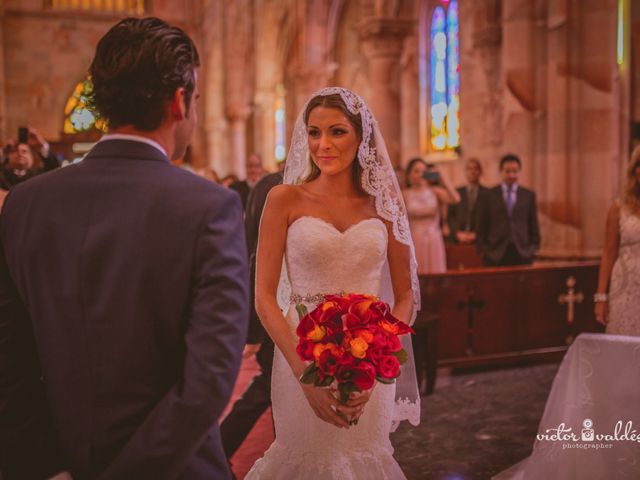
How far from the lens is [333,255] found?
2744 mm

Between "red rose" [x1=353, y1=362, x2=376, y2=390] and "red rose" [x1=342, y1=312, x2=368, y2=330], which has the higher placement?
"red rose" [x1=342, y1=312, x2=368, y2=330]

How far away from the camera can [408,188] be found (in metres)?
7.49

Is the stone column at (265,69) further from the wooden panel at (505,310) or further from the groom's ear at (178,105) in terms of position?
the groom's ear at (178,105)

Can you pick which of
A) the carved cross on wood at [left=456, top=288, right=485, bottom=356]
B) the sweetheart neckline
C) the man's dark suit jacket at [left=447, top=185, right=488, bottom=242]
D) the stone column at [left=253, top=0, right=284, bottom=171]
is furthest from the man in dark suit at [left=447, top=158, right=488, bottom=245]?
the stone column at [left=253, top=0, right=284, bottom=171]

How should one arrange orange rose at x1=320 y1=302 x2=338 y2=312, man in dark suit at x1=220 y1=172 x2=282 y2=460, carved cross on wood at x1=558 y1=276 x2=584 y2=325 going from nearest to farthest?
orange rose at x1=320 y1=302 x2=338 y2=312 < man in dark suit at x1=220 y1=172 x2=282 y2=460 < carved cross on wood at x1=558 y1=276 x2=584 y2=325

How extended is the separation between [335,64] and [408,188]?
1381 centimetres

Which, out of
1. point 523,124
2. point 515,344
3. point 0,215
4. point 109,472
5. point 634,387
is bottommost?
point 515,344

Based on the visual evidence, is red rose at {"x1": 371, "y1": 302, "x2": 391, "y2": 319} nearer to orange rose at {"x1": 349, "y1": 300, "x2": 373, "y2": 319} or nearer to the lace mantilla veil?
orange rose at {"x1": 349, "y1": 300, "x2": 373, "y2": 319}

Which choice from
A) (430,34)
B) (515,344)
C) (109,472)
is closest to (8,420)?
(109,472)

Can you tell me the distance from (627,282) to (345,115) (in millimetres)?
2759

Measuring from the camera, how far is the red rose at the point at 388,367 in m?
2.20

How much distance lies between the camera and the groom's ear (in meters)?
1.61

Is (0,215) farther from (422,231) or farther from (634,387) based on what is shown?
(422,231)

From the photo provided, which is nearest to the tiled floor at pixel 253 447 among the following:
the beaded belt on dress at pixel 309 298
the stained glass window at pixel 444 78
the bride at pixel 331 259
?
the bride at pixel 331 259
